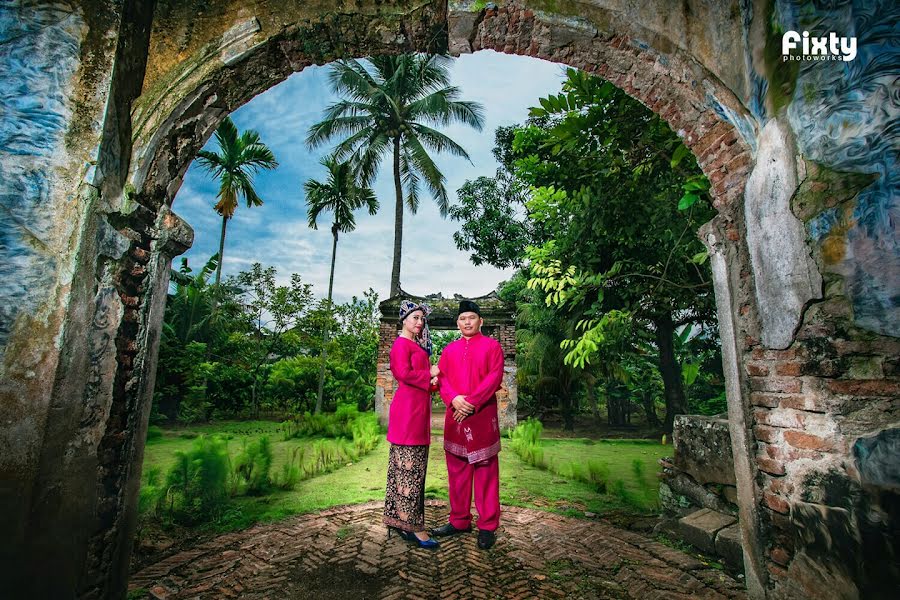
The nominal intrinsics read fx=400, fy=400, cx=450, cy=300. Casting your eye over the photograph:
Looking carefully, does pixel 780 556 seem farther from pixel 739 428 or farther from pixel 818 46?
pixel 818 46

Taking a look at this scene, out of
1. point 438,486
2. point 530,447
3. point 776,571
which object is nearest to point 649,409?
point 530,447

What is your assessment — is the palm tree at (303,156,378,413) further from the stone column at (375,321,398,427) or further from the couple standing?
the couple standing

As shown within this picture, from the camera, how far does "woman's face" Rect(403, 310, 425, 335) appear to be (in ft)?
12.5

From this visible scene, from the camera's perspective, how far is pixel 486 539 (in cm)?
334

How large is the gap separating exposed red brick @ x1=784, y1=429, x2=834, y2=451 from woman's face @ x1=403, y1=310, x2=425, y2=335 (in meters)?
Answer: 2.75

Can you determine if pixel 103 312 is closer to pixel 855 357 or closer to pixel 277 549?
pixel 277 549

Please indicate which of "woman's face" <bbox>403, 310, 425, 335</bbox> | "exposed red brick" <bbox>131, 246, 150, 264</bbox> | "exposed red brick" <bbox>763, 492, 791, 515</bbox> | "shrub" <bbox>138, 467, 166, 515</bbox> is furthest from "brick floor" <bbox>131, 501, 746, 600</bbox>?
"exposed red brick" <bbox>131, 246, 150, 264</bbox>

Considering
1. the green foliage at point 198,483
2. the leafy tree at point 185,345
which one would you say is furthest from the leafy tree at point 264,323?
the green foliage at point 198,483

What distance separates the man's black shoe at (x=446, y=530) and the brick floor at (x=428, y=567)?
65 millimetres

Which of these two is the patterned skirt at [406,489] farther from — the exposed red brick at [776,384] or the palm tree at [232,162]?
the palm tree at [232,162]

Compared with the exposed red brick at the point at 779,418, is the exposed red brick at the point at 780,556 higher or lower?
lower

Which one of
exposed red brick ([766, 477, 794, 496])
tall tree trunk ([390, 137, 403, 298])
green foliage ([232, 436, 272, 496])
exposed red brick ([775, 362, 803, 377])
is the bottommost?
green foliage ([232, 436, 272, 496])

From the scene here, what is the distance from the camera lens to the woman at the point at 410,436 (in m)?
3.43

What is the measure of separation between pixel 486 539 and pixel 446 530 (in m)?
0.42
